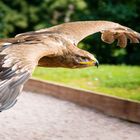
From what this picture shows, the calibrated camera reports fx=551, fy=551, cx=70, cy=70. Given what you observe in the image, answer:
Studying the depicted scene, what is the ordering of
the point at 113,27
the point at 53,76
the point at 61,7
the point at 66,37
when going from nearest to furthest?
the point at 66,37, the point at 113,27, the point at 53,76, the point at 61,7

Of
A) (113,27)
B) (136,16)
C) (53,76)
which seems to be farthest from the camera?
(136,16)

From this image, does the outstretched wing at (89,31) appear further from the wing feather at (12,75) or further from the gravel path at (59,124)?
the wing feather at (12,75)

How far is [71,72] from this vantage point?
9.41 meters

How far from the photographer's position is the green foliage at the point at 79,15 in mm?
13766

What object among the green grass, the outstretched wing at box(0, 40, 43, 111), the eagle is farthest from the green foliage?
the outstretched wing at box(0, 40, 43, 111)

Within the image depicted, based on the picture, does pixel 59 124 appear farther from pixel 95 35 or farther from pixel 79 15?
pixel 79 15

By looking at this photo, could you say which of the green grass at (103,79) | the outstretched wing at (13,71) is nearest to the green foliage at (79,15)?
the green grass at (103,79)

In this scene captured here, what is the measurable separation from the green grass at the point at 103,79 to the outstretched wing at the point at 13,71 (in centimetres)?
331

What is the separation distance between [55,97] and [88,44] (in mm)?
6698

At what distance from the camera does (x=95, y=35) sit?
1410 cm

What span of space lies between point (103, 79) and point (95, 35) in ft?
18.1

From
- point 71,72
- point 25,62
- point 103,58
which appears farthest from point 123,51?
point 25,62

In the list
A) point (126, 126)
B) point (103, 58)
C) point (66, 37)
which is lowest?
point (103, 58)

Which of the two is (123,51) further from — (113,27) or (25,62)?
(25,62)
